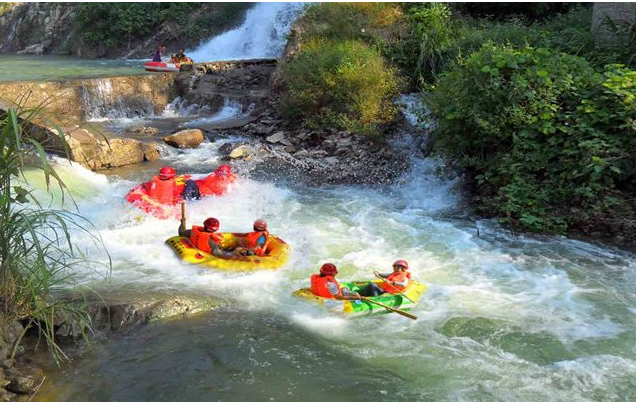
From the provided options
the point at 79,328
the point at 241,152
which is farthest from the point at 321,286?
the point at 241,152

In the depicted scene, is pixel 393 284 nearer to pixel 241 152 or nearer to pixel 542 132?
pixel 542 132

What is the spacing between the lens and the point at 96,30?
24.0 m

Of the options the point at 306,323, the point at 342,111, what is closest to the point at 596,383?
the point at 306,323

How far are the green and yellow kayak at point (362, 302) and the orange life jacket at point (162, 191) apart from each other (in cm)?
313

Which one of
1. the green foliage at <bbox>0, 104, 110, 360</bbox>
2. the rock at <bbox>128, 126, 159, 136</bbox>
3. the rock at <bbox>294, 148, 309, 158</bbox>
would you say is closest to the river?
the green foliage at <bbox>0, 104, 110, 360</bbox>

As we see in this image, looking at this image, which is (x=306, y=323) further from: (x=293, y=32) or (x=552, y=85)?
(x=293, y=32)

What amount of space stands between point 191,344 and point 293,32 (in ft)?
34.9

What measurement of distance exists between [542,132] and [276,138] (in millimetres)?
5395

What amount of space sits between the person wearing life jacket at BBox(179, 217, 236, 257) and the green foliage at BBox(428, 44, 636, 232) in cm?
364

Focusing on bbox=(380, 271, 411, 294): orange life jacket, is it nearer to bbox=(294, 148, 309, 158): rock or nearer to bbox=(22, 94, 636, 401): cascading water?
bbox=(22, 94, 636, 401): cascading water

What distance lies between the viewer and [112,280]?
20.5 feet

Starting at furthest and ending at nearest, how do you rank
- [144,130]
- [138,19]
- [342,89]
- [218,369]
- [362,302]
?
[138,19] → [144,130] → [342,89] → [362,302] → [218,369]

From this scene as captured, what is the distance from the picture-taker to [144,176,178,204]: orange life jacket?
325 inches

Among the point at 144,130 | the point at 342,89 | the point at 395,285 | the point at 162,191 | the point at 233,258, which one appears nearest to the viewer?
the point at 395,285
